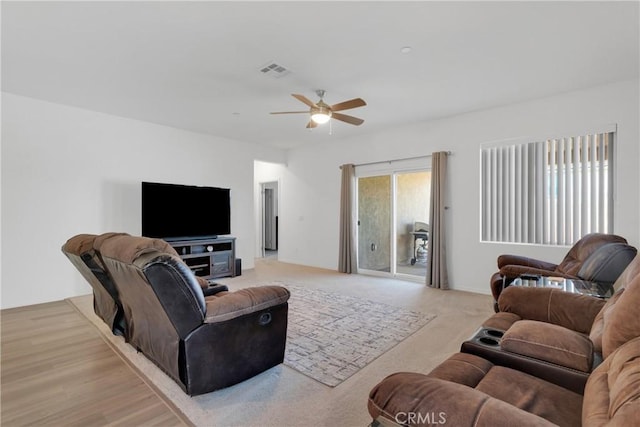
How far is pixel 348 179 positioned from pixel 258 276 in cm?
260

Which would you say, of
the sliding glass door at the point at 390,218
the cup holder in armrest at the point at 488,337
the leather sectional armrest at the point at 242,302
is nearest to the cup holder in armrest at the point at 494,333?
the cup holder in armrest at the point at 488,337

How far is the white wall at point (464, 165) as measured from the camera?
11.7 ft

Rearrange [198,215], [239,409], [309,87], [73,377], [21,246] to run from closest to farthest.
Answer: [239,409], [73,377], [309,87], [21,246], [198,215]

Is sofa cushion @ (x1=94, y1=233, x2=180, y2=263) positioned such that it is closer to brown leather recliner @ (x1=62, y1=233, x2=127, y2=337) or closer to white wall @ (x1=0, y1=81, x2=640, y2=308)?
brown leather recliner @ (x1=62, y1=233, x2=127, y2=337)

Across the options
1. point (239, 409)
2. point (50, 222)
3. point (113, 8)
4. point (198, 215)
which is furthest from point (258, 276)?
point (113, 8)

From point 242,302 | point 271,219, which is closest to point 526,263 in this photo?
point 242,302

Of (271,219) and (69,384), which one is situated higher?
(271,219)

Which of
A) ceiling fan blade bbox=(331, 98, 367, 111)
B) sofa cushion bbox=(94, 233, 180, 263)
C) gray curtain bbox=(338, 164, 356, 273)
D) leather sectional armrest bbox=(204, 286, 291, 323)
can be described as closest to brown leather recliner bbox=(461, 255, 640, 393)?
leather sectional armrest bbox=(204, 286, 291, 323)

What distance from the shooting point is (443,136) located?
4938 millimetres

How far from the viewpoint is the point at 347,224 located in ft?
20.0

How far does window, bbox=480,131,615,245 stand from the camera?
380 centimetres

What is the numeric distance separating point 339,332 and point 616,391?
241 cm

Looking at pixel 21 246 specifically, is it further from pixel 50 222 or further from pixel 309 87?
pixel 309 87

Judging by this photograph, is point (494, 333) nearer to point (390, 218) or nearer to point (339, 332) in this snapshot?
point (339, 332)
